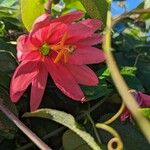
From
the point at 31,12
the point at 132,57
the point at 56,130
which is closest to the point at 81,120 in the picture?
the point at 56,130

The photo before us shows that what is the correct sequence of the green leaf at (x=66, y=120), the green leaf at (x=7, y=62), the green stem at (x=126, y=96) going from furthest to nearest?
the green leaf at (x=7, y=62), the green leaf at (x=66, y=120), the green stem at (x=126, y=96)

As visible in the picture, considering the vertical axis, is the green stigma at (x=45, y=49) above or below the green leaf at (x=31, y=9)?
below

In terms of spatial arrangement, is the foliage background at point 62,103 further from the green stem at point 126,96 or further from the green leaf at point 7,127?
the green stem at point 126,96

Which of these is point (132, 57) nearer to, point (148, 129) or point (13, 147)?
point (13, 147)

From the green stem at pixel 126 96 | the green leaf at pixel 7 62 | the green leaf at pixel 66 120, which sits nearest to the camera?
the green stem at pixel 126 96

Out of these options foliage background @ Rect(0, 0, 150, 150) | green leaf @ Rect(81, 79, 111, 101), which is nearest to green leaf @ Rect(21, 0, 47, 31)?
foliage background @ Rect(0, 0, 150, 150)

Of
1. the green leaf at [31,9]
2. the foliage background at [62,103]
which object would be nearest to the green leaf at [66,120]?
the foliage background at [62,103]
